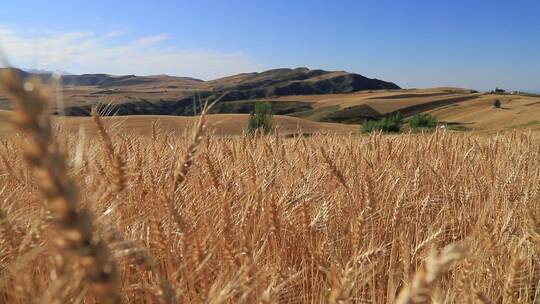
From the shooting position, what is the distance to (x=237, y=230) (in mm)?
1581

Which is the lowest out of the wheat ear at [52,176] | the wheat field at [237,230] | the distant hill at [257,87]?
the wheat field at [237,230]

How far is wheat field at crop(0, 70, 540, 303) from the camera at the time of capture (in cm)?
40

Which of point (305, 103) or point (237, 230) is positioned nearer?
point (237, 230)

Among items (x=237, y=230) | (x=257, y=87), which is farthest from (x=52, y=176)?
(x=257, y=87)

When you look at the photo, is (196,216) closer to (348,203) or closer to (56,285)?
(348,203)

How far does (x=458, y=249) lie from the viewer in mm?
463

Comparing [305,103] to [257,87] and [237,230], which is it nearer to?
[257,87]

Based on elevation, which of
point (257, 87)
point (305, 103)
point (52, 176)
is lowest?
point (305, 103)

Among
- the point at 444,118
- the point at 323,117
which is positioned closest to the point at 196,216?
the point at 444,118

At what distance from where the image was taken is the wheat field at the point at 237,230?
15.8 inches

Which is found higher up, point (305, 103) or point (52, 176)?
point (52, 176)

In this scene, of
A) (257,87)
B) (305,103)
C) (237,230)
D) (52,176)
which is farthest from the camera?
→ (257,87)

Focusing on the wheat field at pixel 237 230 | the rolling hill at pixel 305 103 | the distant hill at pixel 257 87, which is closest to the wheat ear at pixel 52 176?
the wheat field at pixel 237 230

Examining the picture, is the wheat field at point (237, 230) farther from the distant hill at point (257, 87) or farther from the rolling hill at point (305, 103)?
the distant hill at point (257, 87)
